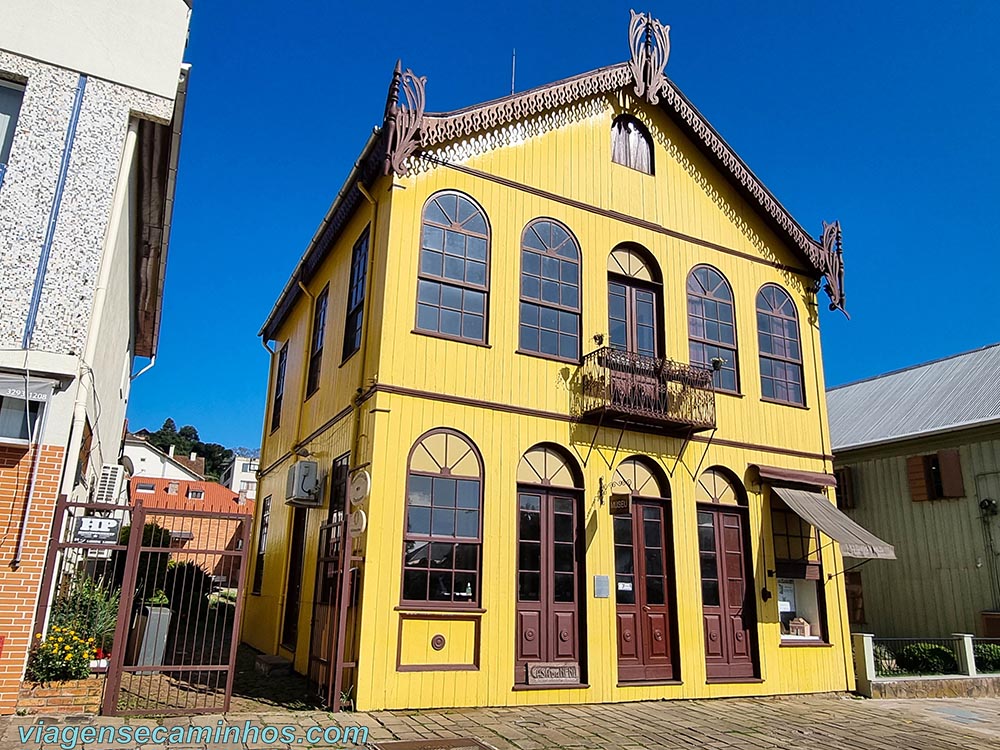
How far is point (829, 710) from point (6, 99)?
46.0 ft

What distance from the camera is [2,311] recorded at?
8.25 m

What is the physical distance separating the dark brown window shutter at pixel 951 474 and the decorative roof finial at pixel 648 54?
1193 cm

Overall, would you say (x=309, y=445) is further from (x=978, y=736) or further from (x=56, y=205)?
(x=978, y=736)

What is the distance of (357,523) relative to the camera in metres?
9.95

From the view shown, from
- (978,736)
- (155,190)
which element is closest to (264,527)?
(155,190)

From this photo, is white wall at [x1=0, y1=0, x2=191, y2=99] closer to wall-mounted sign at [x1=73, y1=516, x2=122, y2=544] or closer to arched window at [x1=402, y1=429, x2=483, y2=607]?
wall-mounted sign at [x1=73, y1=516, x2=122, y2=544]

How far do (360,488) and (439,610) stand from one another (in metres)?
1.91

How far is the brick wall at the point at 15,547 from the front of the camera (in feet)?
24.9

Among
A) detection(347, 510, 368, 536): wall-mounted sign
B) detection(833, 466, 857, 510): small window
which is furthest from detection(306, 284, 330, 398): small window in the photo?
detection(833, 466, 857, 510): small window

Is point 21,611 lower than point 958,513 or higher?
lower

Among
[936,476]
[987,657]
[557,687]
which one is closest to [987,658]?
[987,657]

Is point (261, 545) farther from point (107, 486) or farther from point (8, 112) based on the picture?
point (8, 112)

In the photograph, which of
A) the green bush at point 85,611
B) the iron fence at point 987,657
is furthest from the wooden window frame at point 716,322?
the green bush at point 85,611

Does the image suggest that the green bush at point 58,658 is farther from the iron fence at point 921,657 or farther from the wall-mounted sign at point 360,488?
the iron fence at point 921,657
